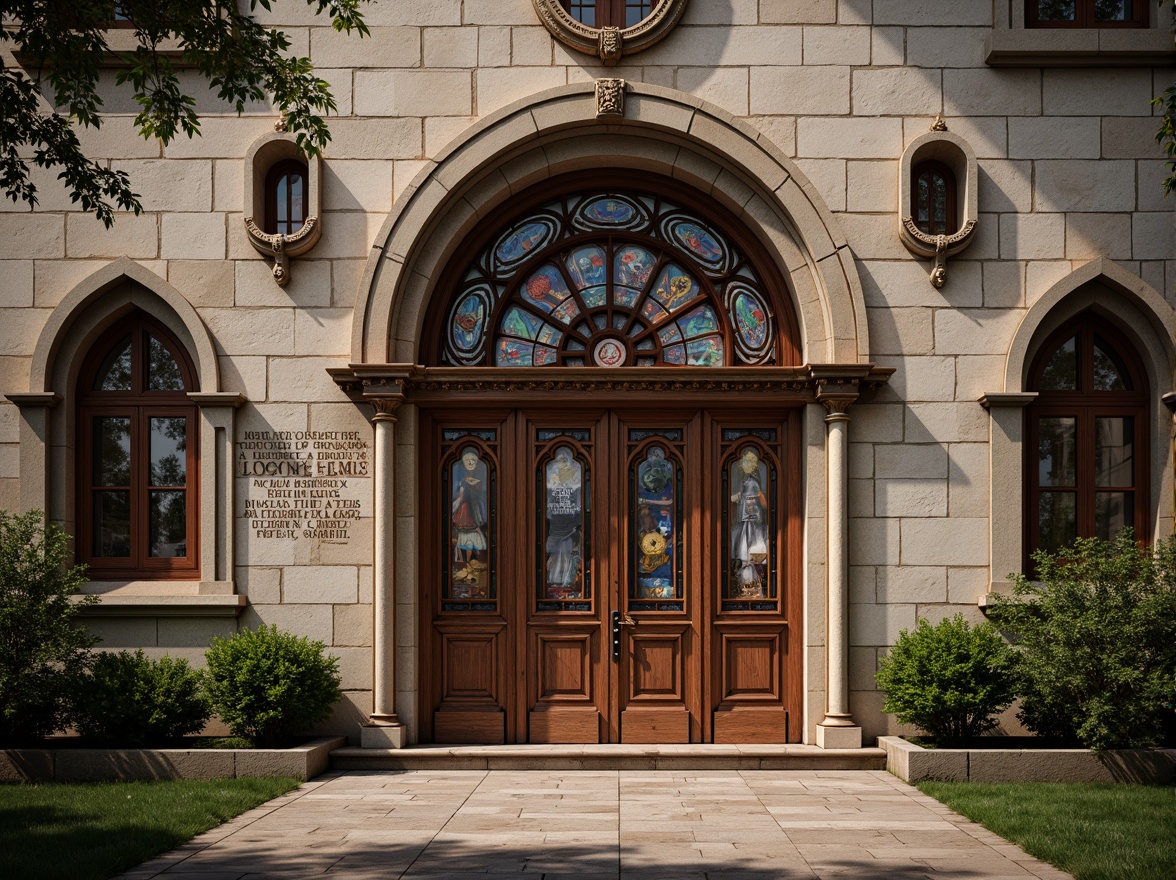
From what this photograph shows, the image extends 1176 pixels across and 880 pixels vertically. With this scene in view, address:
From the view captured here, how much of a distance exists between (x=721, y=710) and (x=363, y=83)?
24.5 ft

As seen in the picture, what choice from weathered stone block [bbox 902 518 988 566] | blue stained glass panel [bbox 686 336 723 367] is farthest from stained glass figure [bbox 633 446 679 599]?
weathered stone block [bbox 902 518 988 566]

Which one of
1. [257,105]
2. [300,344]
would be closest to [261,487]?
[300,344]

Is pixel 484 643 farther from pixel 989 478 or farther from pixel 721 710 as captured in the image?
pixel 989 478

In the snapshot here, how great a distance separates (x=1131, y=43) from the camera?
1235 centimetres

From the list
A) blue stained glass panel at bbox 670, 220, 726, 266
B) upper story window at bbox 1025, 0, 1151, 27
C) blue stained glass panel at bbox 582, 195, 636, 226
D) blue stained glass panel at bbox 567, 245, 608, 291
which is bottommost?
blue stained glass panel at bbox 567, 245, 608, 291

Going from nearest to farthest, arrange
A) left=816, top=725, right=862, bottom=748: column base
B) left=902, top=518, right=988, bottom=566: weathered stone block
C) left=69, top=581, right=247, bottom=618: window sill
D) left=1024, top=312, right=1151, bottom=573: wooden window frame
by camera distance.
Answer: left=816, top=725, right=862, bottom=748: column base, left=69, top=581, right=247, bottom=618: window sill, left=902, top=518, right=988, bottom=566: weathered stone block, left=1024, top=312, right=1151, bottom=573: wooden window frame

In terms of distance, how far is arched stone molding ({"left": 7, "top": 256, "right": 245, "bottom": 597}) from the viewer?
12.3m

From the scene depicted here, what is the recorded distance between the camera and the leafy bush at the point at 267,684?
11.1m

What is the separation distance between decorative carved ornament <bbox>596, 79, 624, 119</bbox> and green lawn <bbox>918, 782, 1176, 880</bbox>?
716cm

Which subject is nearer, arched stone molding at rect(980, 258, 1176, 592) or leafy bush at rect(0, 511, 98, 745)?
leafy bush at rect(0, 511, 98, 745)

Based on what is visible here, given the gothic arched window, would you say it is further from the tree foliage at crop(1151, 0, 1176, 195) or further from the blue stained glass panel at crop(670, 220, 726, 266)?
the tree foliage at crop(1151, 0, 1176, 195)

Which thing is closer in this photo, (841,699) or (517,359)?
(841,699)

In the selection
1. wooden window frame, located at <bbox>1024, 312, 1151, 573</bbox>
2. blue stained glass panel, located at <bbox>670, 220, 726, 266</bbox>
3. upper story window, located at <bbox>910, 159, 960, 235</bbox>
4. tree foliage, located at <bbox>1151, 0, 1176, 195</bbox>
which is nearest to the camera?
tree foliage, located at <bbox>1151, 0, 1176, 195</bbox>

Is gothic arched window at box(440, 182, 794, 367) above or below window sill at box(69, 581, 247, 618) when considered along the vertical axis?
above
